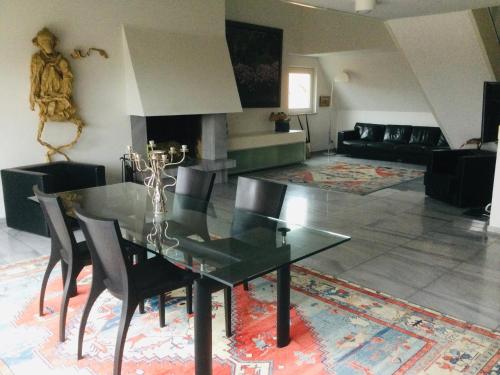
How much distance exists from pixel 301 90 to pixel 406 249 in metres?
6.54

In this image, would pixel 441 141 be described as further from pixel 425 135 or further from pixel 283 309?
pixel 283 309

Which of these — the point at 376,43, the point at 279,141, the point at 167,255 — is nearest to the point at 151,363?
the point at 167,255

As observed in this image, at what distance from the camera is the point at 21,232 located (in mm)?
4695

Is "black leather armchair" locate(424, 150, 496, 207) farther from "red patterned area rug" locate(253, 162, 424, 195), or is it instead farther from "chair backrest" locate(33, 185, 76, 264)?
"chair backrest" locate(33, 185, 76, 264)

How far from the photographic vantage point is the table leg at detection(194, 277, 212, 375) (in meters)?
2.14

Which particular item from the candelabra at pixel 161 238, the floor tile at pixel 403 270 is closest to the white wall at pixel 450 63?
the floor tile at pixel 403 270

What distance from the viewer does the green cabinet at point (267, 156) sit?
8.00 metres

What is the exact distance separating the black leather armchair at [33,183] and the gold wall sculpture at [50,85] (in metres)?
0.41

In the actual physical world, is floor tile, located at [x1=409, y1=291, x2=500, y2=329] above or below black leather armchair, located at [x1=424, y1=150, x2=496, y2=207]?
below

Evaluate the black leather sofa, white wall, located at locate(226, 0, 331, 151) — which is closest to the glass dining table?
white wall, located at locate(226, 0, 331, 151)

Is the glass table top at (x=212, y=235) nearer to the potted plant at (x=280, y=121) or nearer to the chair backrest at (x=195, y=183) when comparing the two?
the chair backrest at (x=195, y=183)

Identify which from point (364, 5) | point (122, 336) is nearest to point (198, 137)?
point (364, 5)

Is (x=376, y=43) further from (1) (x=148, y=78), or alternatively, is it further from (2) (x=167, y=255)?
(2) (x=167, y=255)

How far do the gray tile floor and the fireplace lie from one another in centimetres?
91
